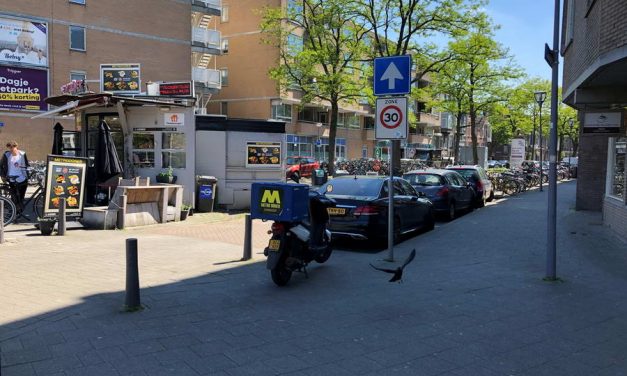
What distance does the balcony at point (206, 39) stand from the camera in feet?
127

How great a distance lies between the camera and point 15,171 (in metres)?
11.7

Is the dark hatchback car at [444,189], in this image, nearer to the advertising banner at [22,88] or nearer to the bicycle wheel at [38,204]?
the bicycle wheel at [38,204]

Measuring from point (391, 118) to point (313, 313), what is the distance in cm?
380

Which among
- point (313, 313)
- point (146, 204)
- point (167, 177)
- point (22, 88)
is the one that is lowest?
point (313, 313)

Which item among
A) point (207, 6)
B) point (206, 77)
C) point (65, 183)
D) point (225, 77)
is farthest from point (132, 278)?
point (225, 77)

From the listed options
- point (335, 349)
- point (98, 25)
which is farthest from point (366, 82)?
point (335, 349)

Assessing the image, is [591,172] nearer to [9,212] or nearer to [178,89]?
[178,89]

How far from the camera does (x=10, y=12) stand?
1127 inches

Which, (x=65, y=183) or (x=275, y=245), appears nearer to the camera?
(x=275, y=245)

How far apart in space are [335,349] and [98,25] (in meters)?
33.7

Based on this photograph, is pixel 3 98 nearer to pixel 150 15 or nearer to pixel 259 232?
pixel 150 15

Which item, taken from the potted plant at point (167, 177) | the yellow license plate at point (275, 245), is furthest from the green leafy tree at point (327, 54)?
the yellow license plate at point (275, 245)

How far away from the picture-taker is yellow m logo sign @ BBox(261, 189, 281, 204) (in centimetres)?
664

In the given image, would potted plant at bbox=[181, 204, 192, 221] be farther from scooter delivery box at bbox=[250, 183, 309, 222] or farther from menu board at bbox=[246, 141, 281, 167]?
scooter delivery box at bbox=[250, 183, 309, 222]
